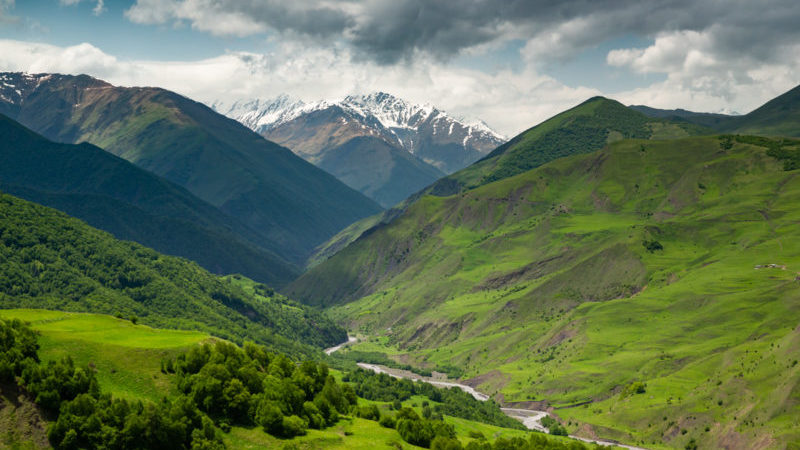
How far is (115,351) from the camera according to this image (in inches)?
4092

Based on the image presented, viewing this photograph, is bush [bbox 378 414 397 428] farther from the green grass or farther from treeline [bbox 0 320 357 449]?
the green grass

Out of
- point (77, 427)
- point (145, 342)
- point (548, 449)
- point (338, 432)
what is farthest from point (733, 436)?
A: point (77, 427)

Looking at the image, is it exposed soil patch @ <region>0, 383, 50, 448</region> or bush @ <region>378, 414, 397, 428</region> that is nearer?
exposed soil patch @ <region>0, 383, 50, 448</region>

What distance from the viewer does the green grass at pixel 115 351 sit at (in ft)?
320

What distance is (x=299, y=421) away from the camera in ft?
337

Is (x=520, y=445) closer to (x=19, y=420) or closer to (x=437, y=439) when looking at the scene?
(x=437, y=439)

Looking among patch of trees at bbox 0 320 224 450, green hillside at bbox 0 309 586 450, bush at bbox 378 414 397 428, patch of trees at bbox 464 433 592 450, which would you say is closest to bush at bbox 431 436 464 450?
green hillside at bbox 0 309 586 450


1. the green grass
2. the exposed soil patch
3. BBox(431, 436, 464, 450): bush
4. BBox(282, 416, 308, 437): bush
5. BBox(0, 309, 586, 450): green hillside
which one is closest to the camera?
the exposed soil patch

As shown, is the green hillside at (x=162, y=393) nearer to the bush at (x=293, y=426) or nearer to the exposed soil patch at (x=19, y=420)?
the exposed soil patch at (x=19, y=420)

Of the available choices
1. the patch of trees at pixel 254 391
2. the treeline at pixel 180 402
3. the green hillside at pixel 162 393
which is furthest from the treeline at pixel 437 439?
the treeline at pixel 180 402

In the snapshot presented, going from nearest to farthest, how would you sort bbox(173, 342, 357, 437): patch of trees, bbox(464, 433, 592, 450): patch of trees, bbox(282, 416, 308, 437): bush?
bbox(173, 342, 357, 437): patch of trees < bbox(282, 416, 308, 437): bush < bbox(464, 433, 592, 450): patch of trees

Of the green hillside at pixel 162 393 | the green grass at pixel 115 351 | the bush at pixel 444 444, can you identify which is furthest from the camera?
the bush at pixel 444 444

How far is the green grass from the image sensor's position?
97625mm

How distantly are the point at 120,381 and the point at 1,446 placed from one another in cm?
2282
